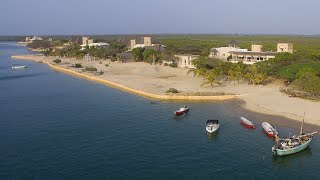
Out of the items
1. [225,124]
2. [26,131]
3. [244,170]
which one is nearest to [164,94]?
[225,124]

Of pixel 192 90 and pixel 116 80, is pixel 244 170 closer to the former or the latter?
pixel 192 90

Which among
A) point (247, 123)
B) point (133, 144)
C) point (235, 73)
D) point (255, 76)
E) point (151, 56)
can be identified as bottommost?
point (133, 144)

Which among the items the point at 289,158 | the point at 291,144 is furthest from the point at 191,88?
the point at 289,158

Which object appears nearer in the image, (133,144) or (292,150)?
(292,150)

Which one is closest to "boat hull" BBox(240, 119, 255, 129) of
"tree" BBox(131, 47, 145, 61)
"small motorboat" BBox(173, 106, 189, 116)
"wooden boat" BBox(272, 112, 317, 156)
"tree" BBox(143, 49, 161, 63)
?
"wooden boat" BBox(272, 112, 317, 156)

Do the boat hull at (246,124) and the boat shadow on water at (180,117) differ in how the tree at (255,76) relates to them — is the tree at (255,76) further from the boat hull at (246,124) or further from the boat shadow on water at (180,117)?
the boat hull at (246,124)

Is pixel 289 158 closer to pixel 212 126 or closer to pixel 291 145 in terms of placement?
pixel 291 145
